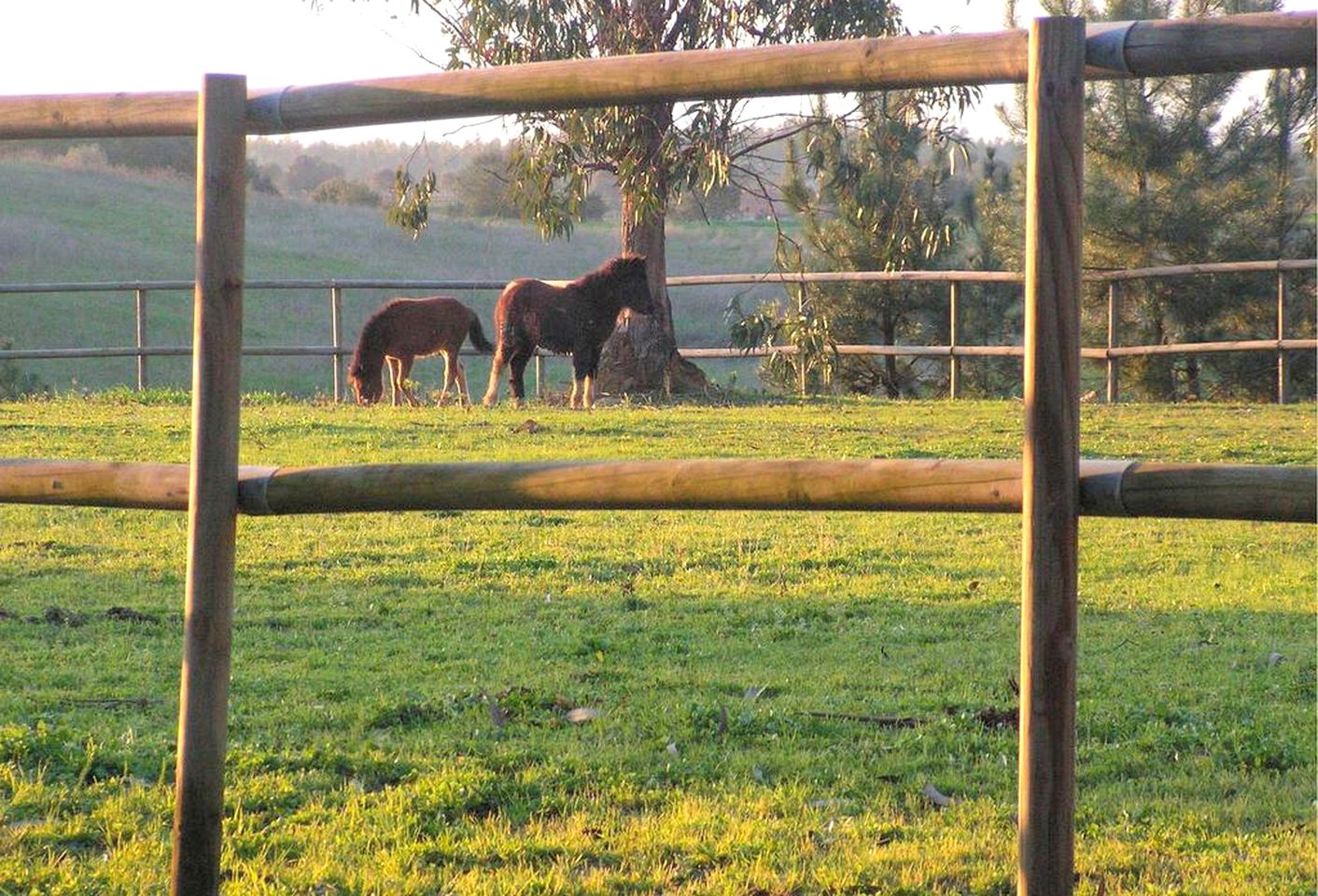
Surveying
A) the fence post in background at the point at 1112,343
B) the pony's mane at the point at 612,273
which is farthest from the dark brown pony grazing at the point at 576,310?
the fence post in background at the point at 1112,343

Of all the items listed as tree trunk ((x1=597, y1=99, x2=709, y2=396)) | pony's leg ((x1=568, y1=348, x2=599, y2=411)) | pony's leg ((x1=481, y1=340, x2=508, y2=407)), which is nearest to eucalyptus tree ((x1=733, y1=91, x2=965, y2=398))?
tree trunk ((x1=597, y1=99, x2=709, y2=396))

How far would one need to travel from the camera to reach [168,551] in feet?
25.2

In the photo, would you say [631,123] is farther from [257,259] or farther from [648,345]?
[257,259]

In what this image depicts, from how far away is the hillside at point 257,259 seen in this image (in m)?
30.8

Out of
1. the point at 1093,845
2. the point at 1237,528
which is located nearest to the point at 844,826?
the point at 1093,845

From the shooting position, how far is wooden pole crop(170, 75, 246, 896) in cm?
281

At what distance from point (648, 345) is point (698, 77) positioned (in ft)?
45.9

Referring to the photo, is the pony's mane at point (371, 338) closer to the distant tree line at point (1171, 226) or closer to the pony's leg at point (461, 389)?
the pony's leg at point (461, 389)

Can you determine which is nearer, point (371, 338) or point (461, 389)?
point (371, 338)

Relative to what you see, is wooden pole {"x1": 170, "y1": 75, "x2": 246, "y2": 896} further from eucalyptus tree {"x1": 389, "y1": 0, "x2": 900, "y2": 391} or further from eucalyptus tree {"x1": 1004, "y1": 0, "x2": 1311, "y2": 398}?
eucalyptus tree {"x1": 1004, "y1": 0, "x2": 1311, "y2": 398}

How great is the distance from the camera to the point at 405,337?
1473cm

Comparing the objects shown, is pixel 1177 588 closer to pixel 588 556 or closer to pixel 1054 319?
pixel 588 556

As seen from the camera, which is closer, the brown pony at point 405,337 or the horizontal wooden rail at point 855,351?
the brown pony at point 405,337

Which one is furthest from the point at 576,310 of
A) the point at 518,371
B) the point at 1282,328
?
the point at 1282,328
